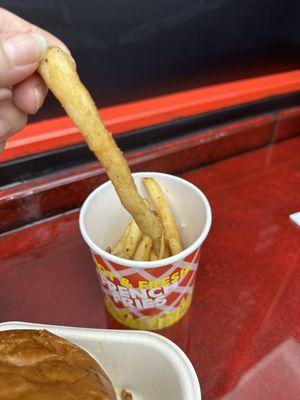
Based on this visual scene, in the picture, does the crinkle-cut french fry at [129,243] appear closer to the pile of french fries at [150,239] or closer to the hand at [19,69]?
the pile of french fries at [150,239]

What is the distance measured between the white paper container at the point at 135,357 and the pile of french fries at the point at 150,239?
0.57 feet

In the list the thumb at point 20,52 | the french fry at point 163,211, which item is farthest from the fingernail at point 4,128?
the french fry at point 163,211

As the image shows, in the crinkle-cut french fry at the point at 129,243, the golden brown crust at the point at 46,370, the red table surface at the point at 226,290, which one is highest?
the golden brown crust at the point at 46,370

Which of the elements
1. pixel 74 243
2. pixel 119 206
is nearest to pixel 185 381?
pixel 119 206

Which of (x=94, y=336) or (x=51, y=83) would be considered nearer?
(x=51, y=83)

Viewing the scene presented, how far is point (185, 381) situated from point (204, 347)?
0.79 ft

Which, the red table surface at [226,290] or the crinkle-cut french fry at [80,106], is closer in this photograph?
the crinkle-cut french fry at [80,106]

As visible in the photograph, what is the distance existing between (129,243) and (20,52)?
1.48 ft

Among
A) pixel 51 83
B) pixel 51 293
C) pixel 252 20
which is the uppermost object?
pixel 51 83

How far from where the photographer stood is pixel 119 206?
976mm

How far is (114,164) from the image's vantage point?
656 mm

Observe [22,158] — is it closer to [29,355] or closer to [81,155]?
[81,155]

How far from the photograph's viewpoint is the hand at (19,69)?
22.4 inches

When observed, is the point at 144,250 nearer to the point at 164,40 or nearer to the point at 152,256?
the point at 152,256
